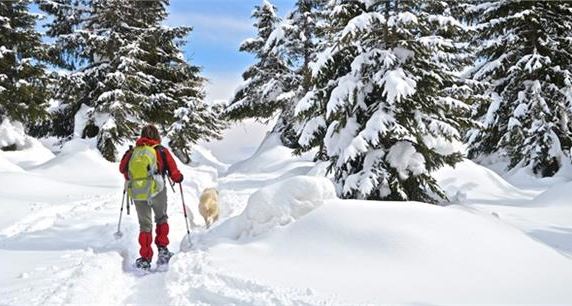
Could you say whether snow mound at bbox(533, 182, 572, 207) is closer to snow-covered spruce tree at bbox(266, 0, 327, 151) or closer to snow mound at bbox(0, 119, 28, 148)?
snow-covered spruce tree at bbox(266, 0, 327, 151)

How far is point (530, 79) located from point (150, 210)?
16441 mm

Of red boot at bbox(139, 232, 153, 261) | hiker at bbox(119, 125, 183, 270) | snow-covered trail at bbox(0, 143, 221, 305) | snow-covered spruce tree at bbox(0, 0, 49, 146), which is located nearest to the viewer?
snow-covered trail at bbox(0, 143, 221, 305)

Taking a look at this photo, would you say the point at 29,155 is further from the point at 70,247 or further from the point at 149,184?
the point at 149,184

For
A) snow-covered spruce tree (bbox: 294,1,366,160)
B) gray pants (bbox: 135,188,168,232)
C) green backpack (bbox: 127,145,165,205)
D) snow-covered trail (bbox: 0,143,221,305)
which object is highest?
snow-covered spruce tree (bbox: 294,1,366,160)

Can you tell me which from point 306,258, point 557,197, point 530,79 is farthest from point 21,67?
point 530,79

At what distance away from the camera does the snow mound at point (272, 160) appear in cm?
2223

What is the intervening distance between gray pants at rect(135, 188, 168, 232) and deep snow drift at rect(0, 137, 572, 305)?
1.87 feet

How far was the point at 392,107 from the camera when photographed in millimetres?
9961

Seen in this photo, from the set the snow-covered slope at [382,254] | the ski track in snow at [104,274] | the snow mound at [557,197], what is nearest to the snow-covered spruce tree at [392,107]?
the snow-covered slope at [382,254]

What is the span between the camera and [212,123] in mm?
26375

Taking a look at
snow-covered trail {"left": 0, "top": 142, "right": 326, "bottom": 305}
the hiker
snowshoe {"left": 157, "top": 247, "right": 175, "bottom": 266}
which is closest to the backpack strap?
the hiker

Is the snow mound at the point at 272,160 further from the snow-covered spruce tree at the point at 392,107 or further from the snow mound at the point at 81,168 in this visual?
the snow-covered spruce tree at the point at 392,107

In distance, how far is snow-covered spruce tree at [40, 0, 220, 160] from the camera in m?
20.3

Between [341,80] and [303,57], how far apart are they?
15.2 meters
